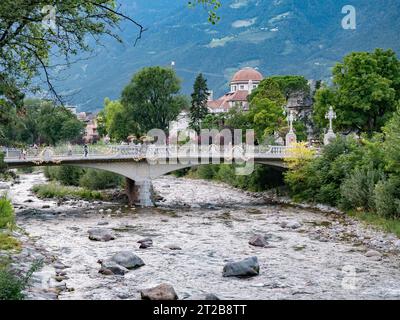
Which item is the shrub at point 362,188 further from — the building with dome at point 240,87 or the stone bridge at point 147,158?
the building with dome at point 240,87

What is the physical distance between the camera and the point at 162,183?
61.4 metres

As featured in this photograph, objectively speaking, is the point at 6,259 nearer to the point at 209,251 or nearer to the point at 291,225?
the point at 209,251

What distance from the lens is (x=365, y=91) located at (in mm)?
47938

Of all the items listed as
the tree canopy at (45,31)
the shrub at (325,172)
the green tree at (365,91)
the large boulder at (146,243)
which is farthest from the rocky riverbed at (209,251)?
the green tree at (365,91)

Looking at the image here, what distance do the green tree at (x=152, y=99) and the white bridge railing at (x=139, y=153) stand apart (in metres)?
28.2

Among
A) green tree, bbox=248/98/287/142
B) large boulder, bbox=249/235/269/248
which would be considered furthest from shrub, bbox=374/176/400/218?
green tree, bbox=248/98/287/142

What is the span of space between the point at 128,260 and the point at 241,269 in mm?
4241

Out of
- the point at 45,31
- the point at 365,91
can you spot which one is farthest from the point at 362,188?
the point at 45,31

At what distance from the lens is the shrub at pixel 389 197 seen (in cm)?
2792

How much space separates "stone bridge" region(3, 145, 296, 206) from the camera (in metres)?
40.6

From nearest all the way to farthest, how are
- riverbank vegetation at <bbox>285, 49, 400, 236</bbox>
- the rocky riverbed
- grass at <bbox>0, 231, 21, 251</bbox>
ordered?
the rocky riverbed, grass at <bbox>0, 231, 21, 251</bbox>, riverbank vegetation at <bbox>285, 49, 400, 236</bbox>

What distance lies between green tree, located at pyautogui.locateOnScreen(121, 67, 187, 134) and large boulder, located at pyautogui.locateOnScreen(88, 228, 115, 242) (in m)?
44.4

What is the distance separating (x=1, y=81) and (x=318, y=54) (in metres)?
197

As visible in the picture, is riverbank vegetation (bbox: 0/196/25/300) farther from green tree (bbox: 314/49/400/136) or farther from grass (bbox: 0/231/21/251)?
green tree (bbox: 314/49/400/136)
